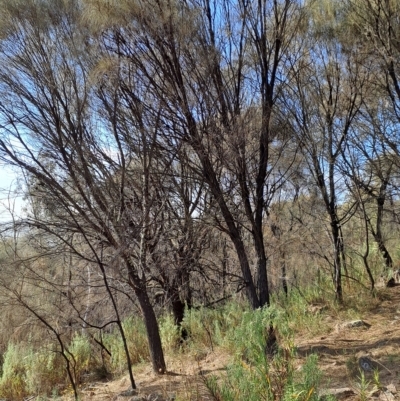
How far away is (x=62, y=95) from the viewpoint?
447 centimetres

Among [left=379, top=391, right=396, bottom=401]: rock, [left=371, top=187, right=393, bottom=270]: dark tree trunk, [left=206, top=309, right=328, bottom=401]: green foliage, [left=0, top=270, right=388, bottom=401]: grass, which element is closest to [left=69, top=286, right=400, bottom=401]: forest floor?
[left=379, top=391, right=396, bottom=401]: rock

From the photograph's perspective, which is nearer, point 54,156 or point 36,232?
point 54,156

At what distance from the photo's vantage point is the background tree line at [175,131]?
4418 mm

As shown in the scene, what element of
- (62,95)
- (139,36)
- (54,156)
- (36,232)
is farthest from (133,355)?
(139,36)

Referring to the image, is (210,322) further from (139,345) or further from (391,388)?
(391,388)

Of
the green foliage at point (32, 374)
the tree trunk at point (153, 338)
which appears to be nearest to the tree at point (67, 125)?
the tree trunk at point (153, 338)

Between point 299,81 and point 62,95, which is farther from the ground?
point 299,81

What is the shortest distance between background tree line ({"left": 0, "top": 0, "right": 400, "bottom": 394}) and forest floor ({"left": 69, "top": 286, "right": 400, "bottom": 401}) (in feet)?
1.56

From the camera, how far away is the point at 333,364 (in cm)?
409

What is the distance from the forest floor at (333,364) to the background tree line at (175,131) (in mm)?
477

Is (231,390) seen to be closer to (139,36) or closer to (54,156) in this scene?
(54,156)

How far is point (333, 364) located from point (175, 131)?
2852 millimetres

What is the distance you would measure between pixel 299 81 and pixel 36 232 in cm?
409

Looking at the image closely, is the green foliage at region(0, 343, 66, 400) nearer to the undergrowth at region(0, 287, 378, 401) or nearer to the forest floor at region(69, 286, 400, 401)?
the undergrowth at region(0, 287, 378, 401)
